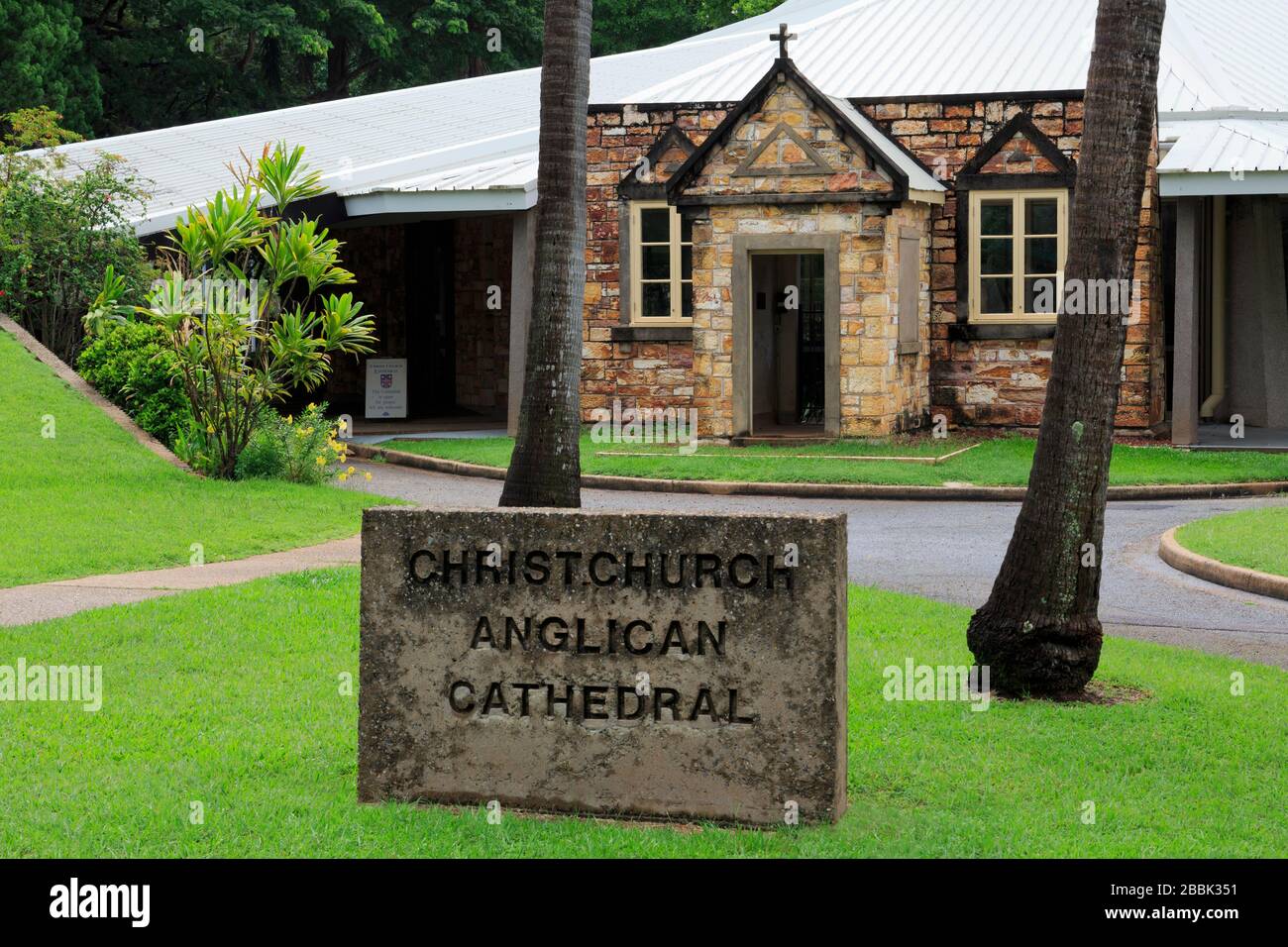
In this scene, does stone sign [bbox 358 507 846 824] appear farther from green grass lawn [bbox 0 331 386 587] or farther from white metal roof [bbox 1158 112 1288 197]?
white metal roof [bbox 1158 112 1288 197]

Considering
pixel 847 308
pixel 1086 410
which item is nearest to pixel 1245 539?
pixel 1086 410

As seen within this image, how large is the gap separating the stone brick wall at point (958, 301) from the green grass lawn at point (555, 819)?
13.8m

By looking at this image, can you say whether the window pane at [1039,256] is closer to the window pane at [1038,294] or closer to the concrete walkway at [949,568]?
the window pane at [1038,294]

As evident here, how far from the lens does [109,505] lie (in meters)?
14.9

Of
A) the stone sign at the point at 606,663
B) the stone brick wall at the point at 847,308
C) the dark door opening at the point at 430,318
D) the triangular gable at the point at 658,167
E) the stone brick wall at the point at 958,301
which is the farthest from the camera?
the dark door opening at the point at 430,318

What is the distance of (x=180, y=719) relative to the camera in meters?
7.86

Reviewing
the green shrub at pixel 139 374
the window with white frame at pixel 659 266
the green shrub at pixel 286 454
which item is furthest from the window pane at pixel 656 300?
the green shrub at pixel 286 454

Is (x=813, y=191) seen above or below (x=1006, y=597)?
above

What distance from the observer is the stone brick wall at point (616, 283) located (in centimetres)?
2461

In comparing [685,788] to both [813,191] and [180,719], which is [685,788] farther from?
[813,191]

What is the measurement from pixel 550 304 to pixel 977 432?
12034 millimetres

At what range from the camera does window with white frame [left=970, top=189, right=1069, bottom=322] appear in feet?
76.3

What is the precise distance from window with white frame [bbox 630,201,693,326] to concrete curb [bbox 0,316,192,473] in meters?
7.74
